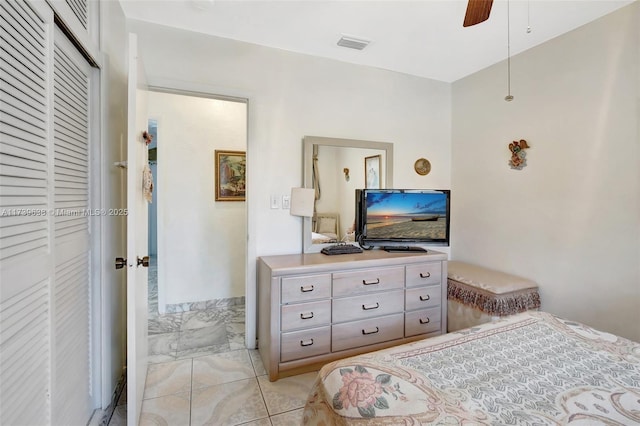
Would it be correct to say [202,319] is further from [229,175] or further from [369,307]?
[369,307]

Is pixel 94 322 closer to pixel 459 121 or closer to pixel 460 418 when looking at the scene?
pixel 460 418

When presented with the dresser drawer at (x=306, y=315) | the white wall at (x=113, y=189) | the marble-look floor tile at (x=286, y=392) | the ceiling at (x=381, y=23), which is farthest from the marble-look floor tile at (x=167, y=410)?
the ceiling at (x=381, y=23)

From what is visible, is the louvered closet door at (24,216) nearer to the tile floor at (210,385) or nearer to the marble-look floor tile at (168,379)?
the tile floor at (210,385)

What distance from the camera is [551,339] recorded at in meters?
1.38

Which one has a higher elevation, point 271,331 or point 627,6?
point 627,6

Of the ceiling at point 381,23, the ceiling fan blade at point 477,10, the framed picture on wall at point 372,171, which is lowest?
the framed picture on wall at point 372,171

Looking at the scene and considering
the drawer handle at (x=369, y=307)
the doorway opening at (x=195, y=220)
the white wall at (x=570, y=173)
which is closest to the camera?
the white wall at (x=570, y=173)

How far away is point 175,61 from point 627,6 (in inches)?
121

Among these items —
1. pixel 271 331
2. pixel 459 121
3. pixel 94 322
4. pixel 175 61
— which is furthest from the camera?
pixel 459 121

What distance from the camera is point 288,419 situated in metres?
1.76

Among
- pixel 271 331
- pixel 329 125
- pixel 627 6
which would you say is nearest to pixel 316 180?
pixel 329 125

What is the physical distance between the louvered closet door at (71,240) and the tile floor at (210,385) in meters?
0.43

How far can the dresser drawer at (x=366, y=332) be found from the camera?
226cm

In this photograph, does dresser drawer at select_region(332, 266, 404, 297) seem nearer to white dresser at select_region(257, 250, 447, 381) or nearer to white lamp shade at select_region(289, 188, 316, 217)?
white dresser at select_region(257, 250, 447, 381)
